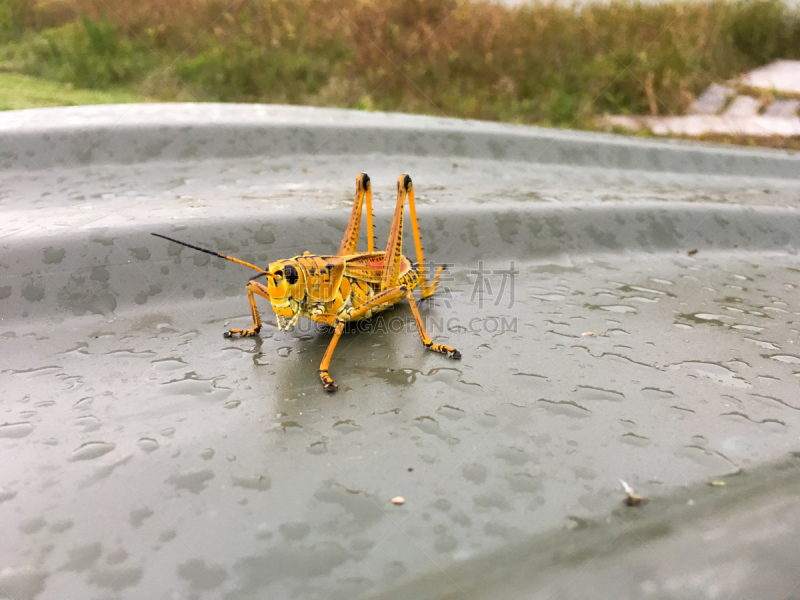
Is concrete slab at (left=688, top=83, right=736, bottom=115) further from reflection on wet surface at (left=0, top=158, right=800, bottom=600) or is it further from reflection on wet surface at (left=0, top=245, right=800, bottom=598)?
reflection on wet surface at (left=0, top=245, right=800, bottom=598)

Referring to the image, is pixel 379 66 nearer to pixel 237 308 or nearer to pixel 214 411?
pixel 237 308

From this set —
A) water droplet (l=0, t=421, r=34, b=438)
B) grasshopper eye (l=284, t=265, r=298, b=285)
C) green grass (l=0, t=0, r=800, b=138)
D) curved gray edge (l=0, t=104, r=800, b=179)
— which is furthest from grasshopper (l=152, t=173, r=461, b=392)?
green grass (l=0, t=0, r=800, b=138)

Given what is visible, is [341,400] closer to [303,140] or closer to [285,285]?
[285,285]

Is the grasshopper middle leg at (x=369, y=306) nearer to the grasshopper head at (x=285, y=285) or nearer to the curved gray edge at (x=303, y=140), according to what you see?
the grasshopper head at (x=285, y=285)

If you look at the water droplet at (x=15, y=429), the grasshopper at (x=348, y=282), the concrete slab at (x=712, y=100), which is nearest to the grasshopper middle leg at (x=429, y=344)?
the grasshopper at (x=348, y=282)

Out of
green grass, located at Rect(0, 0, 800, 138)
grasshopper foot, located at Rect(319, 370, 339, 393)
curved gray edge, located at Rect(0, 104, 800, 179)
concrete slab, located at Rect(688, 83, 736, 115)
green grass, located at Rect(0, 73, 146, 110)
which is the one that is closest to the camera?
grasshopper foot, located at Rect(319, 370, 339, 393)

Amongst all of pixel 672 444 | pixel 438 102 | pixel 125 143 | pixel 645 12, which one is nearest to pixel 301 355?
pixel 672 444

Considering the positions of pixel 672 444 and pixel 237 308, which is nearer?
pixel 672 444
